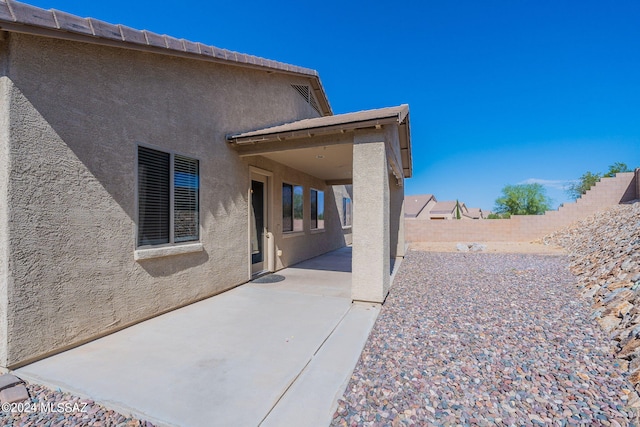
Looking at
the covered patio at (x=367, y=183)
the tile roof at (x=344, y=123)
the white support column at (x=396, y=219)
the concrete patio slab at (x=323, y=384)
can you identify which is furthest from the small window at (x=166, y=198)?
the white support column at (x=396, y=219)

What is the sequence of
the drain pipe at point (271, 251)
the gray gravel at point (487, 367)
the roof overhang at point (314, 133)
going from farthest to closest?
the drain pipe at point (271, 251), the roof overhang at point (314, 133), the gray gravel at point (487, 367)

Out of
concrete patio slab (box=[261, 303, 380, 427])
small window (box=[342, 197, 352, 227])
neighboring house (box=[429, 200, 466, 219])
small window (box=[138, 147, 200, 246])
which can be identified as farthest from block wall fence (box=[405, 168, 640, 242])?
neighboring house (box=[429, 200, 466, 219])

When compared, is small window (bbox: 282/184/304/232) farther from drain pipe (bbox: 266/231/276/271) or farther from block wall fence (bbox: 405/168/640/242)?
block wall fence (bbox: 405/168/640/242)

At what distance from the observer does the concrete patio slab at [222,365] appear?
254cm

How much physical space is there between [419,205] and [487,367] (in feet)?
156

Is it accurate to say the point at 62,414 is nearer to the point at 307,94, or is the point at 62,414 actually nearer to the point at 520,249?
the point at 307,94

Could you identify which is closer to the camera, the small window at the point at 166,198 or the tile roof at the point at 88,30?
the tile roof at the point at 88,30

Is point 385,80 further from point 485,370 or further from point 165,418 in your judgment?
point 165,418

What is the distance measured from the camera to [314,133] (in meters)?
5.89

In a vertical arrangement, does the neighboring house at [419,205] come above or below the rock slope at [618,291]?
above

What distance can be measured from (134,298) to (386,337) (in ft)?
13.8

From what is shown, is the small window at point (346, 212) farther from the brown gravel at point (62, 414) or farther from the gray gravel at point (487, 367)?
the brown gravel at point (62, 414)

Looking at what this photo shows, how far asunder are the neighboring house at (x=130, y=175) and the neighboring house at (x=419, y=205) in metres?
41.0

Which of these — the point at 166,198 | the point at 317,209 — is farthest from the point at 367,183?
the point at 317,209
